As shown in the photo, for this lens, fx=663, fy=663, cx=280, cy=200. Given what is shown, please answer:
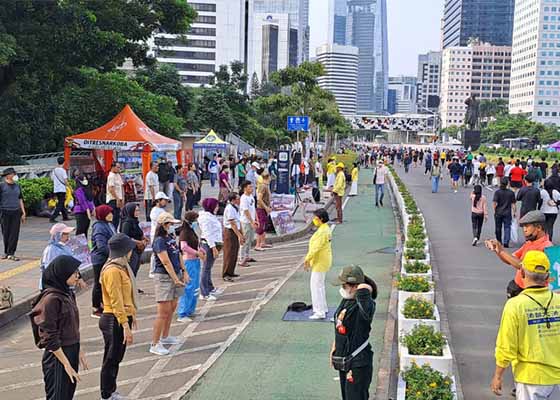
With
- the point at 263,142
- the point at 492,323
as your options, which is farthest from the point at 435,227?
the point at 263,142

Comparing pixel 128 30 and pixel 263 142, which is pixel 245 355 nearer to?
pixel 128 30

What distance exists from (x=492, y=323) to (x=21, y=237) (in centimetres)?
1116

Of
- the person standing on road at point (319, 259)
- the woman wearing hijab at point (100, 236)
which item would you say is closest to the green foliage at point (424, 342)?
the person standing on road at point (319, 259)

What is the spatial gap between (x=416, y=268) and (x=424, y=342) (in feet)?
12.7

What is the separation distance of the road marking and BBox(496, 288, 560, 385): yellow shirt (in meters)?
9.41

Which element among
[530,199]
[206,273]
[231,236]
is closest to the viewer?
[206,273]

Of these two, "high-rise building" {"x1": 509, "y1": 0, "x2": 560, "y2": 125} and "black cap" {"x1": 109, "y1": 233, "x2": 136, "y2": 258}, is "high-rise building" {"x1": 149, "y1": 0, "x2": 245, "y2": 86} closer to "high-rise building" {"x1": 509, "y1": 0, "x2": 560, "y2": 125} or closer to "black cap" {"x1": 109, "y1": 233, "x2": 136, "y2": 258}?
"high-rise building" {"x1": 509, "y1": 0, "x2": 560, "y2": 125}

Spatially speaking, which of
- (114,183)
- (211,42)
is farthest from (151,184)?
(211,42)

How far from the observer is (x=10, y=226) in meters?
12.7

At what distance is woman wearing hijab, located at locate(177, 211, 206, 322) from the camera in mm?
9141

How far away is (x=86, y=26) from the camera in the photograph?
20.9m

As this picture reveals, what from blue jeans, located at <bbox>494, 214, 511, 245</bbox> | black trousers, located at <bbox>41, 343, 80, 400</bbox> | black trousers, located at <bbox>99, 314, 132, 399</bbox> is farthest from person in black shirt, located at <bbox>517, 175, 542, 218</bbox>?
black trousers, located at <bbox>41, 343, 80, 400</bbox>

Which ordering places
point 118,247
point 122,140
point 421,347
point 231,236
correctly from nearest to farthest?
1. point 118,247
2. point 421,347
3. point 231,236
4. point 122,140

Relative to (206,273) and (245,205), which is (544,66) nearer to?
(245,205)
